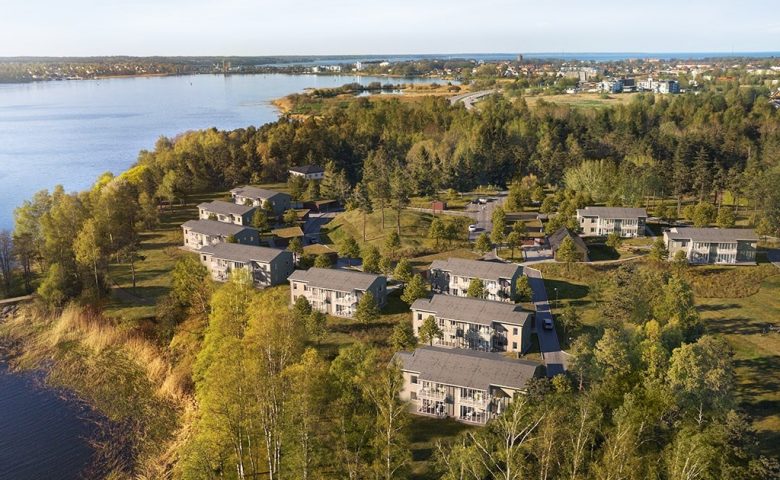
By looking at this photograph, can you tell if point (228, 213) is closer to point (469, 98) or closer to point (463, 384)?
point (463, 384)

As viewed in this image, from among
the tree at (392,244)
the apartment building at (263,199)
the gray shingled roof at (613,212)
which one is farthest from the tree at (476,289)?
the apartment building at (263,199)

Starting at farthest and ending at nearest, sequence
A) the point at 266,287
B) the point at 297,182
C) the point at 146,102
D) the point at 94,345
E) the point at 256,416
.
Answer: the point at 146,102, the point at 297,182, the point at 266,287, the point at 94,345, the point at 256,416

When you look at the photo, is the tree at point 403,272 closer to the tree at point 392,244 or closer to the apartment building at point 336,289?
the apartment building at point 336,289

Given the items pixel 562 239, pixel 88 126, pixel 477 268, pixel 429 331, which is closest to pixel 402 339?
pixel 429 331

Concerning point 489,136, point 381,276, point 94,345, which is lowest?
point 94,345

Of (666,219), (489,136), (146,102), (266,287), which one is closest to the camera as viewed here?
(266,287)

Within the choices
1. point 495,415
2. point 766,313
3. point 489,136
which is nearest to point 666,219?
point 766,313

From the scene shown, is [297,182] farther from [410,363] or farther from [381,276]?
[410,363]
